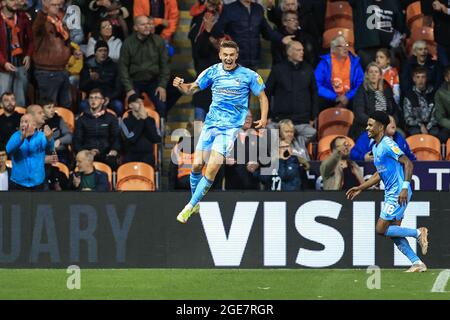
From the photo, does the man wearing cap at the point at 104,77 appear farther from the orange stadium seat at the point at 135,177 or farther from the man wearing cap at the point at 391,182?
the man wearing cap at the point at 391,182

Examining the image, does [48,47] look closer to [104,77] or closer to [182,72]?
[104,77]

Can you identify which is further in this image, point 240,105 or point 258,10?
point 258,10

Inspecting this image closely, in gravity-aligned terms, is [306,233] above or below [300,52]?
below

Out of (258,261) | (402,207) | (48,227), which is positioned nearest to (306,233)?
(258,261)

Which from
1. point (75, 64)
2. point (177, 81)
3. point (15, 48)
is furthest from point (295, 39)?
point (177, 81)

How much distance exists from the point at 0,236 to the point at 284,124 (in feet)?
14.5

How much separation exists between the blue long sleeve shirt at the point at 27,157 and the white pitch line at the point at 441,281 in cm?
583

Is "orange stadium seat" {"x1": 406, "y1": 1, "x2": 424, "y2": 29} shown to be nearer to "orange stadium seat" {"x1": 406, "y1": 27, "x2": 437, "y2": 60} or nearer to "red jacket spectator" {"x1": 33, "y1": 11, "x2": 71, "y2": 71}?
"orange stadium seat" {"x1": 406, "y1": 27, "x2": 437, "y2": 60}

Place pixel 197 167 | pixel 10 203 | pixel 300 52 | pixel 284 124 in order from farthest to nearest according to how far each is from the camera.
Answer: pixel 300 52, pixel 284 124, pixel 10 203, pixel 197 167

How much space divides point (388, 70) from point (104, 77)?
180 inches

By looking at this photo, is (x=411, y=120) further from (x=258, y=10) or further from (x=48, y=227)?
(x=48, y=227)

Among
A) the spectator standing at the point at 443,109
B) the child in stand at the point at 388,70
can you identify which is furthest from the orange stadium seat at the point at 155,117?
the spectator standing at the point at 443,109

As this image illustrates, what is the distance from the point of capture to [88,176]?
1970 centimetres

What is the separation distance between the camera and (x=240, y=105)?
56.0 feet
